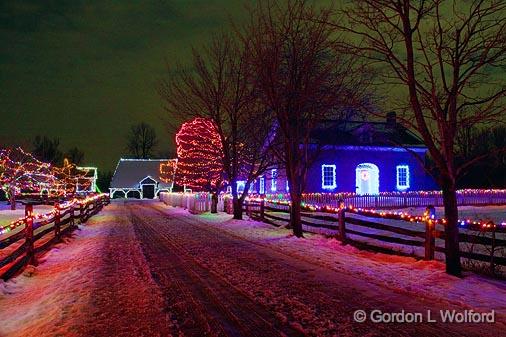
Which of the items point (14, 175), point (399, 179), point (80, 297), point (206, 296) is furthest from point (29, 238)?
point (399, 179)

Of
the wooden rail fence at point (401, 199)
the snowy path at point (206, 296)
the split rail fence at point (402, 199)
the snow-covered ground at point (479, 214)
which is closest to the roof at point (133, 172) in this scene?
the wooden rail fence at point (401, 199)

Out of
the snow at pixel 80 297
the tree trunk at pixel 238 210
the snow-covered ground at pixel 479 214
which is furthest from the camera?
the snow-covered ground at pixel 479 214

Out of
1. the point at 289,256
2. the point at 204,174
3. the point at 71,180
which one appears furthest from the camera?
the point at 71,180

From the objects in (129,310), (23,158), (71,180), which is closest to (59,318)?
(129,310)

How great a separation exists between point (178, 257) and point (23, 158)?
43.7 metres

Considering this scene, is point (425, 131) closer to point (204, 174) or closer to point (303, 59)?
point (303, 59)

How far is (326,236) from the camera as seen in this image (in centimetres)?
1667

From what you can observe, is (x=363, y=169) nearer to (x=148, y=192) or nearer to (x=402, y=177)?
(x=402, y=177)

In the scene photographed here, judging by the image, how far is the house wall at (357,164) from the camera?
127 feet

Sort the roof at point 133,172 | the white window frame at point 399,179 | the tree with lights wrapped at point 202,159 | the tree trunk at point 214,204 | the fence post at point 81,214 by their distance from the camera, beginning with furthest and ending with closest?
1. the roof at point 133,172
2. the white window frame at point 399,179
3. the tree with lights wrapped at point 202,159
4. the tree trunk at point 214,204
5. the fence post at point 81,214

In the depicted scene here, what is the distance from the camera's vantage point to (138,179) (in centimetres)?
7944

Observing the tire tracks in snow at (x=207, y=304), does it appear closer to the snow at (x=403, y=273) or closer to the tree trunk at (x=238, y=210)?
the snow at (x=403, y=273)

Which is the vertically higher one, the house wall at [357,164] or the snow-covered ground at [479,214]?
the house wall at [357,164]

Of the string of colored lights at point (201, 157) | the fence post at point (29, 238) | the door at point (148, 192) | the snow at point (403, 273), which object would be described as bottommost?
the snow at point (403, 273)
